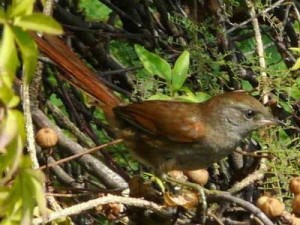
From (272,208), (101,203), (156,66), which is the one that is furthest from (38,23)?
(156,66)

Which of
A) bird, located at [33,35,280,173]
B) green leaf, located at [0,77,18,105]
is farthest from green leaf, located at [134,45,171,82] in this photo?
green leaf, located at [0,77,18,105]

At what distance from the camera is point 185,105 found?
4.36 m

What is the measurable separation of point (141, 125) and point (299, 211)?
4.70ft

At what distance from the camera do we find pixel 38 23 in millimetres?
2088

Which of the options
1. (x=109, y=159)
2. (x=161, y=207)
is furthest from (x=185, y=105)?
(x=161, y=207)

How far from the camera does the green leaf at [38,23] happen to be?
6.77ft

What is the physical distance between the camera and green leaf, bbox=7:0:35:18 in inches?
81.0

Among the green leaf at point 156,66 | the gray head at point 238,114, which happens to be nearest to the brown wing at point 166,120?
the gray head at point 238,114

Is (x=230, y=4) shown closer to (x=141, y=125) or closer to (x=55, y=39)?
(x=141, y=125)

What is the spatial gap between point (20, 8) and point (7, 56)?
0.42 feet

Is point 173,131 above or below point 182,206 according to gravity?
below

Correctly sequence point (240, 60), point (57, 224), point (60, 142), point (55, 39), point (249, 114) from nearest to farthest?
point (57, 224) < point (55, 39) < point (60, 142) < point (249, 114) < point (240, 60)

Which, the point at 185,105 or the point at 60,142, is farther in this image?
the point at 185,105

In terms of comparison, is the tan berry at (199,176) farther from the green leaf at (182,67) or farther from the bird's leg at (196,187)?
the green leaf at (182,67)
